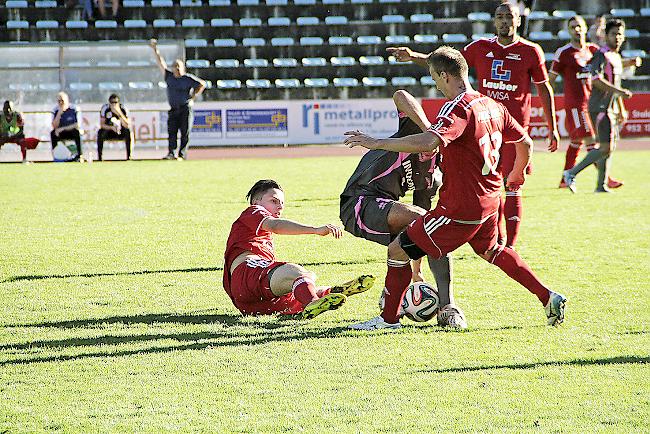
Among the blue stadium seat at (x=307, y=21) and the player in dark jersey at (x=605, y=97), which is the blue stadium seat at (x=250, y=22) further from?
the player in dark jersey at (x=605, y=97)

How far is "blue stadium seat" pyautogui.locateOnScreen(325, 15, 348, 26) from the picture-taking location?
32625 mm

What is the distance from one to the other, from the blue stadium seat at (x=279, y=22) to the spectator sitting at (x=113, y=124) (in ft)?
29.8

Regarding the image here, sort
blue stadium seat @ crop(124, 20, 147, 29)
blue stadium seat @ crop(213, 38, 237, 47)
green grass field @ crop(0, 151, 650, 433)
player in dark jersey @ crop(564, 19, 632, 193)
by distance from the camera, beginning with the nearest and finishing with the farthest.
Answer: green grass field @ crop(0, 151, 650, 433), player in dark jersey @ crop(564, 19, 632, 193), blue stadium seat @ crop(124, 20, 147, 29), blue stadium seat @ crop(213, 38, 237, 47)

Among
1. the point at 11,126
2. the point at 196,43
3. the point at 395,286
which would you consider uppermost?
the point at 196,43

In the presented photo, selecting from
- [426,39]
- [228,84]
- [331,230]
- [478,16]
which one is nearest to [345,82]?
[426,39]

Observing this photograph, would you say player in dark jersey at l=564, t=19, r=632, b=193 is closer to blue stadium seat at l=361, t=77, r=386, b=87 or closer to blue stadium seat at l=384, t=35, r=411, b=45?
blue stadium seat at l=361, t=77, r=386, b=87

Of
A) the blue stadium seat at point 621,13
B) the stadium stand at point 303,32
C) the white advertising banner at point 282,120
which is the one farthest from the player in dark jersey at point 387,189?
the blue stadium seat at point 621,13

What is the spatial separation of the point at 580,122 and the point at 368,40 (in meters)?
19.0

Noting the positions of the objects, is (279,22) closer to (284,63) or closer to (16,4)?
(284,63)

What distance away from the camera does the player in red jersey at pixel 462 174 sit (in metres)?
5.49

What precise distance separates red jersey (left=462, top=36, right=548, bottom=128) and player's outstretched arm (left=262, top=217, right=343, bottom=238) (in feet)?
10.4

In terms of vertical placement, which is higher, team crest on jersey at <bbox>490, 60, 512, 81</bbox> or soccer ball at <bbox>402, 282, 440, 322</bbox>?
team crest on jersey at <bbox>490, 60, 512, 81</bbox>

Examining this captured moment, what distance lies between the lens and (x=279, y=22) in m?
32.5

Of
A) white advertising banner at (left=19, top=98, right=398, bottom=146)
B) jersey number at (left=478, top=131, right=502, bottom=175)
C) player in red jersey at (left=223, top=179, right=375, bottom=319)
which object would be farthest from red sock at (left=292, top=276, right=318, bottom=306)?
white advertising banner at (left=19, top=98, right=398, bottom=146)
